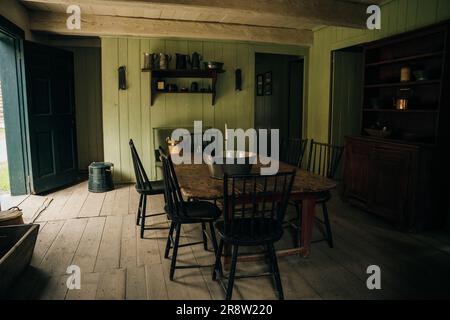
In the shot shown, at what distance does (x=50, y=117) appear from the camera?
195 inches

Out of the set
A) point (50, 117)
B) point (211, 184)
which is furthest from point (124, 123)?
point (211, 184)

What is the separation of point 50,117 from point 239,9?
3029mm

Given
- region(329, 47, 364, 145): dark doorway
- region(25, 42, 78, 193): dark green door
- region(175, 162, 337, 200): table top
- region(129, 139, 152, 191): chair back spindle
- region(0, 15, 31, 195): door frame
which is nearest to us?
region(175, 162, 337, 200): table top

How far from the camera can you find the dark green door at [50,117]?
4644mm

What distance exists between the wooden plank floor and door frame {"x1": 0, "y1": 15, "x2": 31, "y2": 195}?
3.39 ft

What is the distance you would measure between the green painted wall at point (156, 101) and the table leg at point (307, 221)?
3.27 metres

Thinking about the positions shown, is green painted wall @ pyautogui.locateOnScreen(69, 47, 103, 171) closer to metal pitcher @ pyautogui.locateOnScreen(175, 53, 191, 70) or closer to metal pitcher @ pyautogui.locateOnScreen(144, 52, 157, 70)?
metal pitcher @ pyautogui.locateOnScreen(144, 52, 157, 70)

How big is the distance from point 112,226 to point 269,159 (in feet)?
5.60

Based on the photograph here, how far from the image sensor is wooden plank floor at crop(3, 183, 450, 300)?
2.29m
